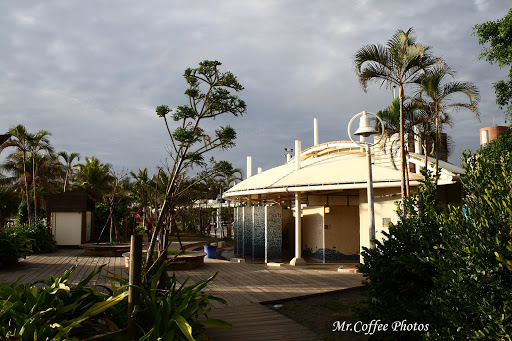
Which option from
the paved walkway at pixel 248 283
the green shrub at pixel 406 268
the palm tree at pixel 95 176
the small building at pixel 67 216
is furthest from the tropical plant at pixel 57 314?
the palm tree at pixel 95 176

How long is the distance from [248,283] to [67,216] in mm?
13596

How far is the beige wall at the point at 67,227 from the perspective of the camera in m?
19.6

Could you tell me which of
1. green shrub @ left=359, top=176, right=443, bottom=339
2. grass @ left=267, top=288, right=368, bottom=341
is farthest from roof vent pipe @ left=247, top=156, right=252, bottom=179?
Answer: green shrub @ left=359, top=176, right=443, bottom=339

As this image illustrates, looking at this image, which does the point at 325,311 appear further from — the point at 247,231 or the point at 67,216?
the point at 67,216

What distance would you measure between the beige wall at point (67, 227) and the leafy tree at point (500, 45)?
19.4 metres

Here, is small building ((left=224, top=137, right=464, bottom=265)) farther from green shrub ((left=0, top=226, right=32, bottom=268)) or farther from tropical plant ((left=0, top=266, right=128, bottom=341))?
tropical plant ((left=0, top=266, right=128, bottom=341))

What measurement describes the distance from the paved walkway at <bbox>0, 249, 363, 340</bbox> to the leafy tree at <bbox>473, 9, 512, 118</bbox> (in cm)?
974

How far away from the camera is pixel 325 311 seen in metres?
6.94

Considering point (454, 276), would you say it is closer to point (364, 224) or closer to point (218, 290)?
point (218, 290)

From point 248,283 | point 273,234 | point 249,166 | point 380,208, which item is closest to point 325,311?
point 248,283

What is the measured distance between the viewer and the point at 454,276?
3553 mm

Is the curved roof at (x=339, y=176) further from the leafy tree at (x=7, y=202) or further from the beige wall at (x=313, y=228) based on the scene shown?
the leafy tree at (x=7, y=202)

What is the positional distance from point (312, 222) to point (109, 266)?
24.1 feet

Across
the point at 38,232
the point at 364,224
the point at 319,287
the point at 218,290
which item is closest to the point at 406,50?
the point at 364,224
